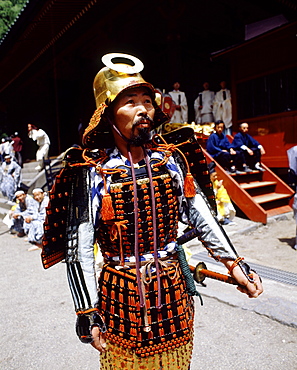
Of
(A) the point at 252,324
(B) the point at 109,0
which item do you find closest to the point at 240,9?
(B) the point at 109,0

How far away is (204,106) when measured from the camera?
36.5 ft

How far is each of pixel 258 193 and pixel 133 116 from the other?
6.93 m

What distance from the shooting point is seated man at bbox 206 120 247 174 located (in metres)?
7.95

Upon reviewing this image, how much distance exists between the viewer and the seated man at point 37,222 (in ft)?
22.2

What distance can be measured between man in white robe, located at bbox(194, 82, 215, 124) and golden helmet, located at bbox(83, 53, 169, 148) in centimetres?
967

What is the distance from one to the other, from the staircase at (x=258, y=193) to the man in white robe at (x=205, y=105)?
3.60m

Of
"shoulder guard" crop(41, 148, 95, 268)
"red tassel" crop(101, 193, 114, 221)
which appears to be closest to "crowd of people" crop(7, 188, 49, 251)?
"shoulder guard" crop(41, 148, 95, 268)

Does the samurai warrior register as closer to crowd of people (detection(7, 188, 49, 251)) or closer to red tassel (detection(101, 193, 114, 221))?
red tassel (detection(101, 193, 114, 221))

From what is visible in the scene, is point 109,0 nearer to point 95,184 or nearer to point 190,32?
point 190,32

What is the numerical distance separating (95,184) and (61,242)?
0.38 metres

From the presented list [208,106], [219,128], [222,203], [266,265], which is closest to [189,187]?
[266,265]

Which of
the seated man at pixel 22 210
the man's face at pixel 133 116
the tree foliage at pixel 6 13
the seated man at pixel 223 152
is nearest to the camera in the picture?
the man's face at pixel 133 116

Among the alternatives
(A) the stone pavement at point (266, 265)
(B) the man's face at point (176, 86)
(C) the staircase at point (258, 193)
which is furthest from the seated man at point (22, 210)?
(B) the man's face at point (176, 86)

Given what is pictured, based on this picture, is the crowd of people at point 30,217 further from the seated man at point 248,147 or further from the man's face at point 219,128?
the seated man at point 248,147
